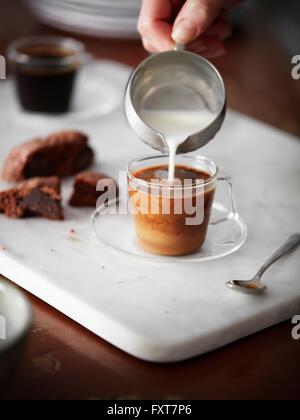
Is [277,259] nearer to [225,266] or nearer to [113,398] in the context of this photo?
[225,266]

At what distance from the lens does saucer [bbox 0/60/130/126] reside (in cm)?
238

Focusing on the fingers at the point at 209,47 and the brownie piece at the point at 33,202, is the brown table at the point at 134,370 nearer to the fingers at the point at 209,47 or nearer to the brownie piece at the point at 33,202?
the brownie piece at the point at 33,202

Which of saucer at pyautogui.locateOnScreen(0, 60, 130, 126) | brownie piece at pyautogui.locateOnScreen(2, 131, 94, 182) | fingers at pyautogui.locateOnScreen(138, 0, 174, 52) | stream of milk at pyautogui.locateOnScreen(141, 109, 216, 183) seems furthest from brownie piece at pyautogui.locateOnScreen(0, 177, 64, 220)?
saucer at pyautogui.locateOnScreen(0, 60, 130, 126)

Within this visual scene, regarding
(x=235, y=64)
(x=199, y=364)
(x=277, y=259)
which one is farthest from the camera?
(x=235, y=64)

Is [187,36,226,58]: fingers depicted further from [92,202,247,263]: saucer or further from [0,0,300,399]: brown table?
[0,0,300,399]: brown table

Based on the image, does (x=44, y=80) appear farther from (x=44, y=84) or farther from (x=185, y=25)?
(x=185, y=25)

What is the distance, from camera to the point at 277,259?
160 centimetres

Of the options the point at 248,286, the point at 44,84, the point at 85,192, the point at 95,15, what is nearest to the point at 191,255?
the point at 248,286

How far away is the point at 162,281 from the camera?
151 centimetres

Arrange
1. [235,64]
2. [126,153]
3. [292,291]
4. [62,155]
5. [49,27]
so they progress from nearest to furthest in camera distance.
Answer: [292,291]
[62,155]
[126,153]
[235,64]
[49,27]

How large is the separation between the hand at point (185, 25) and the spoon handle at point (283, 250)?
0.49m

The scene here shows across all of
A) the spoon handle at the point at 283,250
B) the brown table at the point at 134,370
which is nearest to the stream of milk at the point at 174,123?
the spoon handle at the point at 283,250
